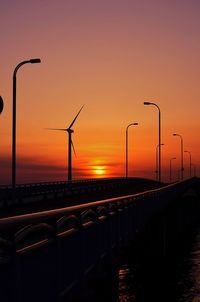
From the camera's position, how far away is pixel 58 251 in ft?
32.5

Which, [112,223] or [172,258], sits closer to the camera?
[112,223]

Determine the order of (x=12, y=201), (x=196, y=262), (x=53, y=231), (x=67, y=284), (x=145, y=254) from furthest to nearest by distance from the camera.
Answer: (x=12, y=201), (x=196, y=262), (x=145, y=254), (x=67, y=284), (x=53, y=231)

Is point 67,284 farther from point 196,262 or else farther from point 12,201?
point 12,201

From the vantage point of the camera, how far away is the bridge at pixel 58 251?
7484mm

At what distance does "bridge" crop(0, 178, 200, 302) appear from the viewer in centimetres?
748

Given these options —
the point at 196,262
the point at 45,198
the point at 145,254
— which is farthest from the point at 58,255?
the point at 45,198

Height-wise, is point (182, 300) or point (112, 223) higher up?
point (112, 223)

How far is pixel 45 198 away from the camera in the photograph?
5378 centimetres

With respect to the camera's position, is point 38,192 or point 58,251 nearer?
point 58,251

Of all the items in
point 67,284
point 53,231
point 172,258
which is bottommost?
point 172,258

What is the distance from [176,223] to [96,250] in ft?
131

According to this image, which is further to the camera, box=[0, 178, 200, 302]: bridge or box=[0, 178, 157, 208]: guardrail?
box=[0, 178, 157, 208]: guardrail

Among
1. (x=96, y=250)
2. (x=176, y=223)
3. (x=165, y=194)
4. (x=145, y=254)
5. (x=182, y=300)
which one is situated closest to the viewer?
(x=96, y=250)

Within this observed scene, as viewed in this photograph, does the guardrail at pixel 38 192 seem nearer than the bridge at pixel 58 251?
No
